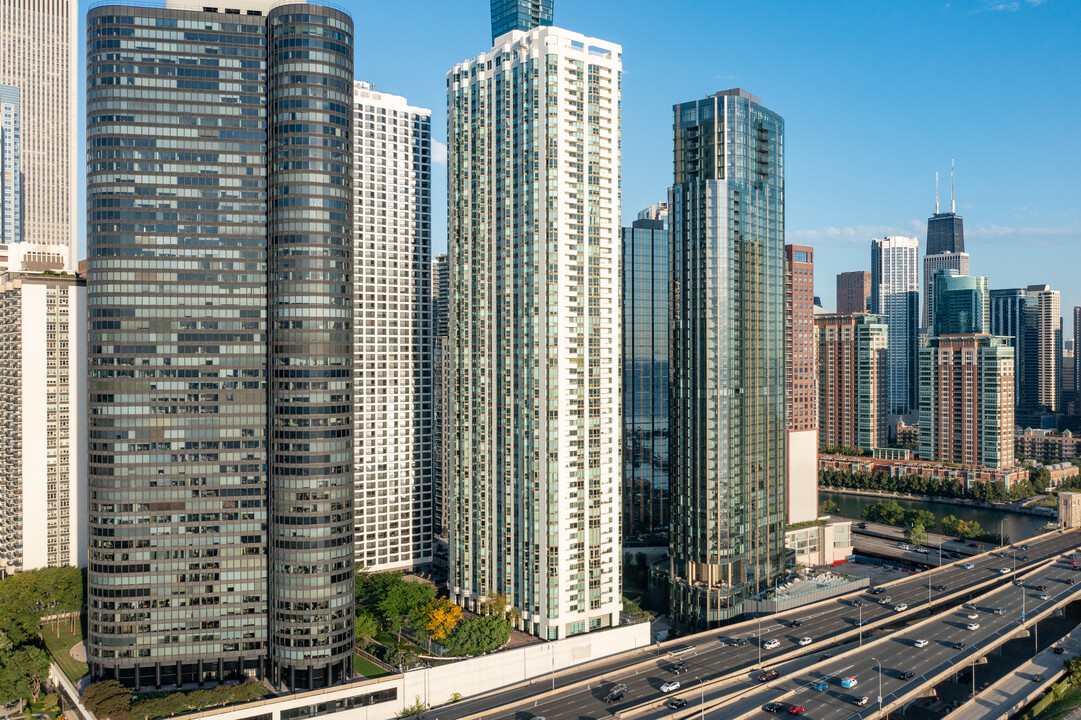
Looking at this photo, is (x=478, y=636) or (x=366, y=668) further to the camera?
(x=478, y=636)

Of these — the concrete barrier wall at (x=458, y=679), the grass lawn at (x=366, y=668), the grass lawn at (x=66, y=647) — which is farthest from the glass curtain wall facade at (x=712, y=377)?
the grass lawn at (x=66, y=647)

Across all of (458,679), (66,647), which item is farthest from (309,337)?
(66,647)

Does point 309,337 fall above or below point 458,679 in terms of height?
above

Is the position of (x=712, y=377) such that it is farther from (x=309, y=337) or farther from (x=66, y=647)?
(x=66, y=647)

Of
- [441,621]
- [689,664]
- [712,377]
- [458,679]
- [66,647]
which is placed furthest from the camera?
[712,377]

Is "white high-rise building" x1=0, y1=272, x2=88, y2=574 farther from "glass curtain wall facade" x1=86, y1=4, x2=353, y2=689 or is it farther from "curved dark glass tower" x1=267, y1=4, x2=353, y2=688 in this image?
"curved dark glass tower" x1=267, y1=4, x2=353, y2=688

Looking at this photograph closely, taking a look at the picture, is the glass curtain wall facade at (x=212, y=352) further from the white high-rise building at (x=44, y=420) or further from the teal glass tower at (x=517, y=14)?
the teal glass tower at (x=517, y=14)
